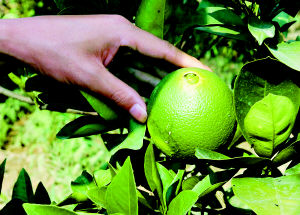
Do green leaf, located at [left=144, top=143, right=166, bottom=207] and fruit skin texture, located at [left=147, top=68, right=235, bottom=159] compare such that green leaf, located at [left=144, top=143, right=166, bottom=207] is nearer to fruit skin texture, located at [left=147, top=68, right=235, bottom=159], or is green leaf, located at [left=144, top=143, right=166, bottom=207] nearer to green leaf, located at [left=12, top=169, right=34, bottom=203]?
fruit skin texture, located at [left=147, top=68, right=235, bottom=159]

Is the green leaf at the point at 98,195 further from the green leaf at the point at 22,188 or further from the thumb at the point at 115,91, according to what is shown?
the green leaf at the point at 22,188

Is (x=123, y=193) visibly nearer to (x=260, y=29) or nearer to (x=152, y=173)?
(x=152, y=173)

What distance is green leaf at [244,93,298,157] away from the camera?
0.68 m

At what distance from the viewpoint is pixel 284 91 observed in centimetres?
78

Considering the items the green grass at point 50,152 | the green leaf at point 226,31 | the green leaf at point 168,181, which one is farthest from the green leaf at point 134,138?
the green grass at point 50,152

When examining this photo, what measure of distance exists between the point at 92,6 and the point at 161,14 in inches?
9.2

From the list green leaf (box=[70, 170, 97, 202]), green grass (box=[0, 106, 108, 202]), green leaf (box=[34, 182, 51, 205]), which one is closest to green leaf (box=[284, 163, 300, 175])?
green leaf (box=[70, 170, 97, 202])

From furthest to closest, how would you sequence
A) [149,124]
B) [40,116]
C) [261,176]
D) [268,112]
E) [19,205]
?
[40,116], [19,205], [149,124], [261,176], [268,112]

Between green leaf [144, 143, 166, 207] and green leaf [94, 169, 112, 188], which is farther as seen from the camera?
green leaf [94, 169, 112, 188]

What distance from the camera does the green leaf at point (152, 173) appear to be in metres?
0.79

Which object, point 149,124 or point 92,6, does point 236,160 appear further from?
point 92,6

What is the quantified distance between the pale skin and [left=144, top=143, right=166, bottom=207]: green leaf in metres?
0.25

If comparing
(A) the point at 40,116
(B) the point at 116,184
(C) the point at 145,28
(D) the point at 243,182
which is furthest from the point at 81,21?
(A) the point at 40,116

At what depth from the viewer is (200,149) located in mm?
704
